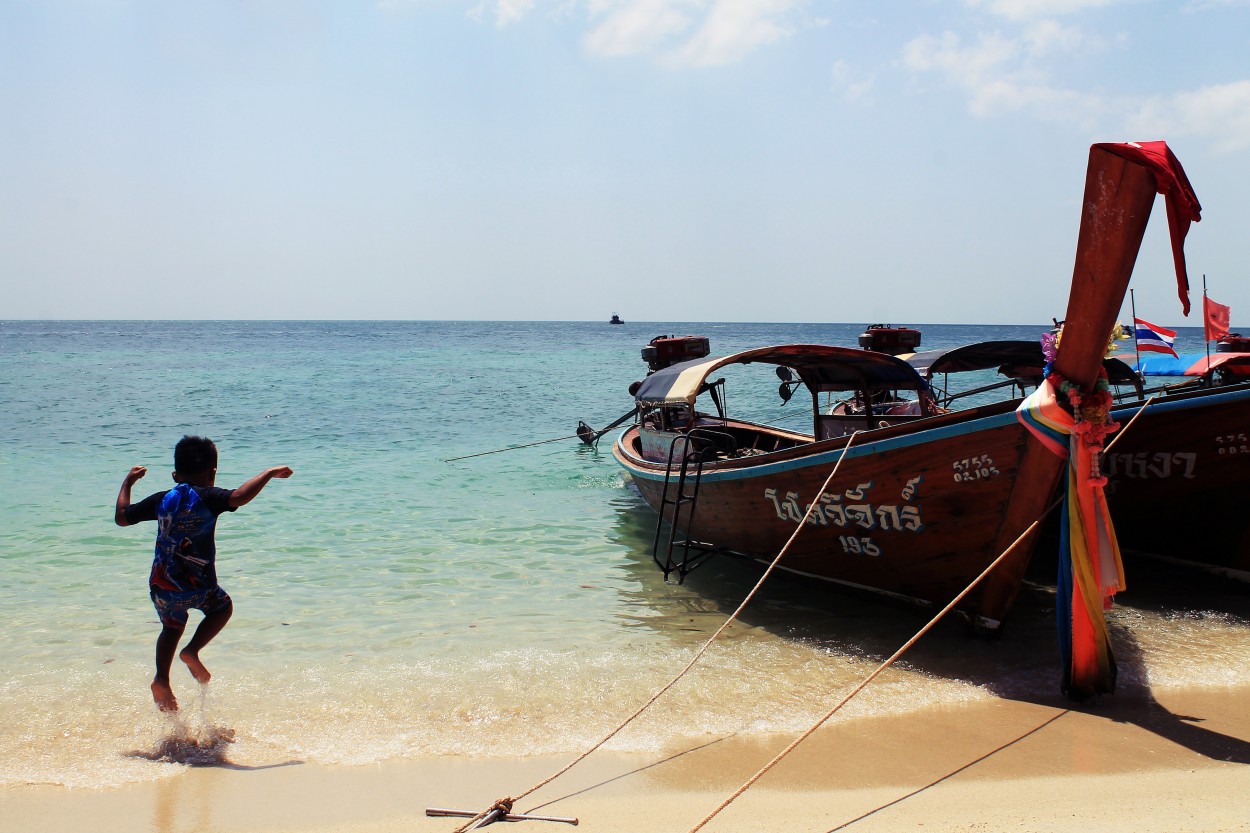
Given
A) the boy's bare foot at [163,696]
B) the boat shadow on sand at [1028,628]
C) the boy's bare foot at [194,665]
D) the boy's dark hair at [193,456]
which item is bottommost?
the boat shadow on sand at [1028,628]

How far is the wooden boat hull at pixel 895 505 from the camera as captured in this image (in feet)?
18.5

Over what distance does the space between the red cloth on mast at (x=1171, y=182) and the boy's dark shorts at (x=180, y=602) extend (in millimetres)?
4972

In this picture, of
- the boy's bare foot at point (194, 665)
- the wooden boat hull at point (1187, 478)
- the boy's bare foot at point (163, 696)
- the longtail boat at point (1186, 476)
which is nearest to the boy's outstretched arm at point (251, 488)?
the boy's bare foot at point (194, 665)

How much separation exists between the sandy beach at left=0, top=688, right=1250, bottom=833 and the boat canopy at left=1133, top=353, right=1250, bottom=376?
519 cm

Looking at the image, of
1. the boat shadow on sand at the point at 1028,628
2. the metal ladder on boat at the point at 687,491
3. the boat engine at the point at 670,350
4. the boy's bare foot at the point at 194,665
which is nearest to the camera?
the boy's bare foot at the point at 194,665

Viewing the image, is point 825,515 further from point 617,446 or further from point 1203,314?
point 1203,314

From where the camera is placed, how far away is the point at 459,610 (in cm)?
766

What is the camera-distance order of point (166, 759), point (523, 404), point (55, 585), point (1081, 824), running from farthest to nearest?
1. point (523, 404)
2. point (55, 585)
3. point (166, 759)
4. point (1081, 824)

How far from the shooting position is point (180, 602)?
183 inches

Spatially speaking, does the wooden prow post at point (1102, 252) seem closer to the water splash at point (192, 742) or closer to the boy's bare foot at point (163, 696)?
the water splash at point (192, 742)

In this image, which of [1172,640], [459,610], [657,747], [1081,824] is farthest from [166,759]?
[1172,640]

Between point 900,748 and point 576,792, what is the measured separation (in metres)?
1.72

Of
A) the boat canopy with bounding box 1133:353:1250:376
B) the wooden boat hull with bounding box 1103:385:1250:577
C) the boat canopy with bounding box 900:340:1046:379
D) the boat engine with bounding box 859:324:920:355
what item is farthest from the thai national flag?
the wooden boat hull with bounding box 1103:385:1250:577

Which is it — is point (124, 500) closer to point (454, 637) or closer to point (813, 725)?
point (454, 637)
